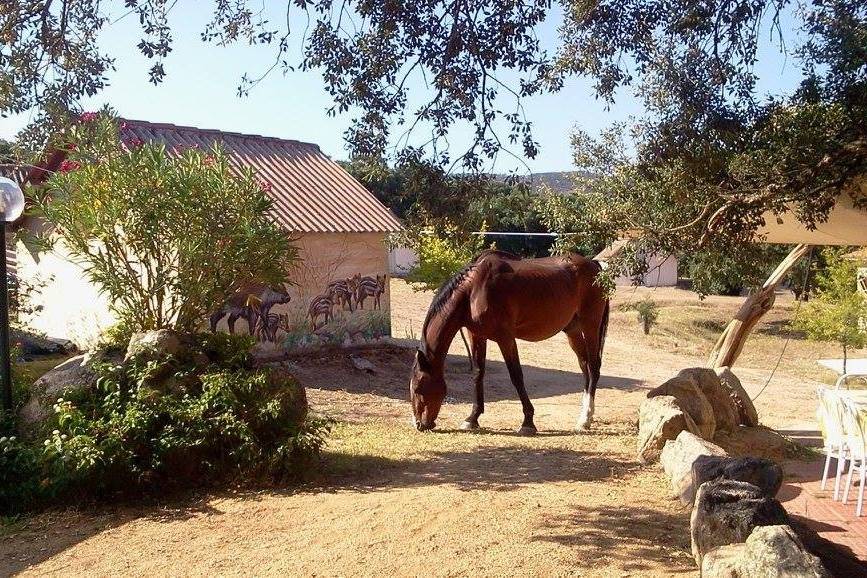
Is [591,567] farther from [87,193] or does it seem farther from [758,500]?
[87,193]

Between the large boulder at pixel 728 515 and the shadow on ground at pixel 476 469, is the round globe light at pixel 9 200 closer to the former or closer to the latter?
the shadow on ground at pixel 476 469

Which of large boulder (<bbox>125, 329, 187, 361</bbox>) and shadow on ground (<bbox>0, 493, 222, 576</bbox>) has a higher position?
large boulder (<bbox>125, 329, 187, 361</bbox>)

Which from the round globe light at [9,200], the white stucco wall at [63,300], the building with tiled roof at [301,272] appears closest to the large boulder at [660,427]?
the round globe light at [9,200]

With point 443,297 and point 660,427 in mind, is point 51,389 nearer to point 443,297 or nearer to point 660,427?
point 443,297

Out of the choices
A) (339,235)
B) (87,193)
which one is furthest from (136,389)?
(339,235)

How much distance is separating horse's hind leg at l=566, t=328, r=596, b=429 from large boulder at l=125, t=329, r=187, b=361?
5.23 meters

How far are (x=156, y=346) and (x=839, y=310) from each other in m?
13.3

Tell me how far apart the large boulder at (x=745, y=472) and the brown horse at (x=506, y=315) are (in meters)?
3.63

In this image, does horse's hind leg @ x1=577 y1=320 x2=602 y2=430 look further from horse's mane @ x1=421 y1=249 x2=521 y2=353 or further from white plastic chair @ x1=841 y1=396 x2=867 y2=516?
white plastic chair @ x1=841 y1=396 x2=867 y2=516

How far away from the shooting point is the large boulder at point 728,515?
4.92m

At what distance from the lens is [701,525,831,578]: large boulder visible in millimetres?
4062

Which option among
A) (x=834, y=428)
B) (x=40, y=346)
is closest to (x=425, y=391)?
(x=834, y=428)

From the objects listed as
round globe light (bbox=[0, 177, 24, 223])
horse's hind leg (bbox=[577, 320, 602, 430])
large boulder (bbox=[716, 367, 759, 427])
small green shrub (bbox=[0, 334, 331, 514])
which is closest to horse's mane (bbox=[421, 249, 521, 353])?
horse's hind leg (bbox=[577, 320, 602, 430])

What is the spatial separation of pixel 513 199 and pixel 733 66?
2023 millimetres
